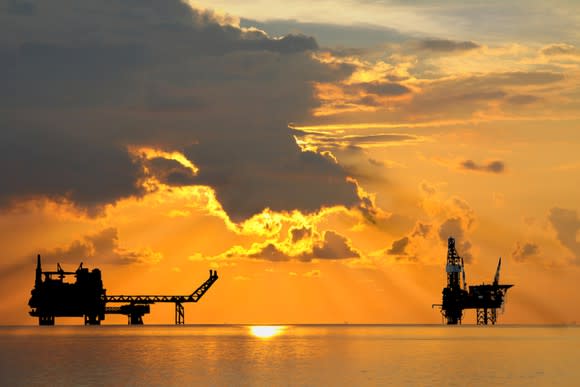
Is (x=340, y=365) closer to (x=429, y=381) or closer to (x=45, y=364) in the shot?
(x=429, y=381)

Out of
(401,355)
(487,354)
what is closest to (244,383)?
(401,355)

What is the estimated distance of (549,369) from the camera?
131750 millimetres

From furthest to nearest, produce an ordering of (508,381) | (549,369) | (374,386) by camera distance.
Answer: (549,369), (508,381), (374,386)

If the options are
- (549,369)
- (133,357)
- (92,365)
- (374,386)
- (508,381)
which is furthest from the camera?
(133,357)

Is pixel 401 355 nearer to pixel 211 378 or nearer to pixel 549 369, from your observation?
pixel 549 369

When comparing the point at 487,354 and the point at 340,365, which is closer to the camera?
the point at 340,365

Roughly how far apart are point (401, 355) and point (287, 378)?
53603 millimetres

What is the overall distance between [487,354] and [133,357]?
57.4m

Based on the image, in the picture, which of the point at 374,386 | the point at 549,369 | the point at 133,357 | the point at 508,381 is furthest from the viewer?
the point at 133,357

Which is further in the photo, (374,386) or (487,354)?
(487,354)

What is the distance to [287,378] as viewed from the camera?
116062 mm

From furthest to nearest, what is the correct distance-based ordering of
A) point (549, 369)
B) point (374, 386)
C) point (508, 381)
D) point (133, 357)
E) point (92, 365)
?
point (133, 357) < point (92, 365) < point (549, 369) < point (508, 381) < point (374, 386)

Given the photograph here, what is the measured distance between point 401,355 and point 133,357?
42440mm

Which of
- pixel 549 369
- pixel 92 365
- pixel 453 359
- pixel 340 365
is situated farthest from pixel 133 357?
pixel 549 369
